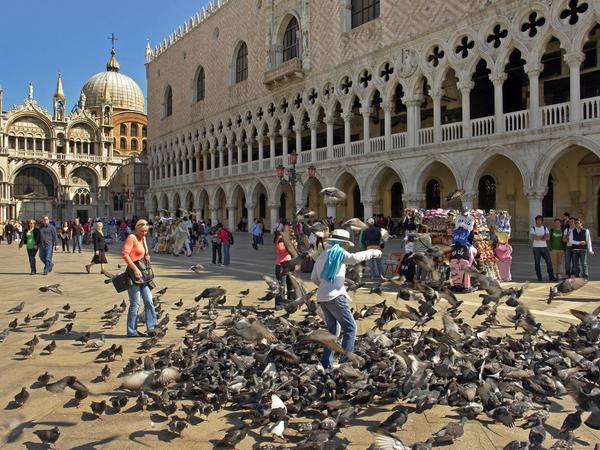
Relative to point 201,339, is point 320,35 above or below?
above

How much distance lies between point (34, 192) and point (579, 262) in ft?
186

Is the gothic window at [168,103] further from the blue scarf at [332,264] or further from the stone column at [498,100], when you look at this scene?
the blue scarf at [332,264]

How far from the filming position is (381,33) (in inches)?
886

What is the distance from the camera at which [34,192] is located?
5506cm

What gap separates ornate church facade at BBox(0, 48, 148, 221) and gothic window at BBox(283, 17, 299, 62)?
26505 millimetres

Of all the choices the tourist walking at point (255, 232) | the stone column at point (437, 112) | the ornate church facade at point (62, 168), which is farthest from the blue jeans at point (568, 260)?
the ornate church facade at point (62, 168)

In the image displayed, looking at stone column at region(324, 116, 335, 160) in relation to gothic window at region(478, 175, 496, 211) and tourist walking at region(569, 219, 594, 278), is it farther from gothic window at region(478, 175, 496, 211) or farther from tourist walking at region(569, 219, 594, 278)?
tourist walking at region(569, 219, 594, 278)

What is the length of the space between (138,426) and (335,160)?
2218cm

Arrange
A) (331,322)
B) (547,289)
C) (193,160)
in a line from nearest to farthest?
1. (331,322)
2. (547,289)
3. (193,160)

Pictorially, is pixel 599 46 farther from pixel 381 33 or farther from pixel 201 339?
pixel 201 339

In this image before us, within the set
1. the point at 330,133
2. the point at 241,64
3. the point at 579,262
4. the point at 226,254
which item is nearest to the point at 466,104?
the point at 330,133

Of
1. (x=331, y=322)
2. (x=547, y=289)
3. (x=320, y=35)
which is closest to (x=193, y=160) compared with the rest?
(x=320, y=35)

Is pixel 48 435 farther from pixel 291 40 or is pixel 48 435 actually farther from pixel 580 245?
pixel 291 40

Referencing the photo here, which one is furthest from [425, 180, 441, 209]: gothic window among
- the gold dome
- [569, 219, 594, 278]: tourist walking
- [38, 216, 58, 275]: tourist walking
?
the gold dome
